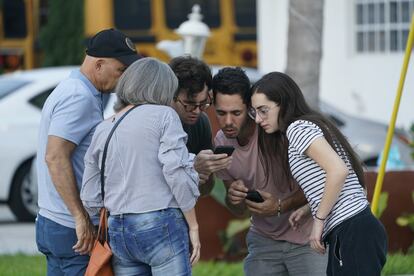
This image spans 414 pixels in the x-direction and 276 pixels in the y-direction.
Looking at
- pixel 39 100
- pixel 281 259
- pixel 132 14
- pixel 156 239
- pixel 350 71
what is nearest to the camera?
pixel 156 239

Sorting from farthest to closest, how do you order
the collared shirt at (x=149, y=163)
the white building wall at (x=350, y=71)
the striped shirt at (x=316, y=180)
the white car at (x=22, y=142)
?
the white building wall at (x=350, y=71) → the white car at (x=22, y=142) → the striped shirt at (x=316, y=180) → the collared shirt at (x=149, y=163)

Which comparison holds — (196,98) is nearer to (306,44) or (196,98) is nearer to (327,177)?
(327,177)

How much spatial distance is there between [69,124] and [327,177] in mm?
1157

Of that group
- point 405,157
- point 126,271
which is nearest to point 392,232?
point 405,157

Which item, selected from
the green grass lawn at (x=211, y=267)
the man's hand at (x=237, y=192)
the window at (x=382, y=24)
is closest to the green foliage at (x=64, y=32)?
the window at (x=382, y=24)

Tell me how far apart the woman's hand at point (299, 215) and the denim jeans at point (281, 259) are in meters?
0.13

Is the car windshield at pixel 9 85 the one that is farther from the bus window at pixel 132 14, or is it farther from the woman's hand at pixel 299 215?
the woman's hand at pixel 299 215

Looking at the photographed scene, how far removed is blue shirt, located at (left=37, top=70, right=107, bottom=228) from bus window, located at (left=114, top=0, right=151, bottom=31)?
37.1 ft

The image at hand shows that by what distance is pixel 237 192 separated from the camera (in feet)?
17.6

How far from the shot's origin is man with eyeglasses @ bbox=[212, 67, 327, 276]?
5332 mm

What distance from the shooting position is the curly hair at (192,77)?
5.22 meters

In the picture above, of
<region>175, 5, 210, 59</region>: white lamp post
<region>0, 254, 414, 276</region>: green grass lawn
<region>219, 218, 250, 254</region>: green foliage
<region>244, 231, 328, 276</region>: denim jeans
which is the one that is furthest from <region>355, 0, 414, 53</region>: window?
<region>244, 231, 328, 276</region>: denim jeans

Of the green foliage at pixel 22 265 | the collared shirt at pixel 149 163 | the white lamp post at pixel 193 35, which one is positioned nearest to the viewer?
the collared shirt at pixel 149 163

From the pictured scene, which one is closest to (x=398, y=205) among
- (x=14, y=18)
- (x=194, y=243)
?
(x=194, y=243)
